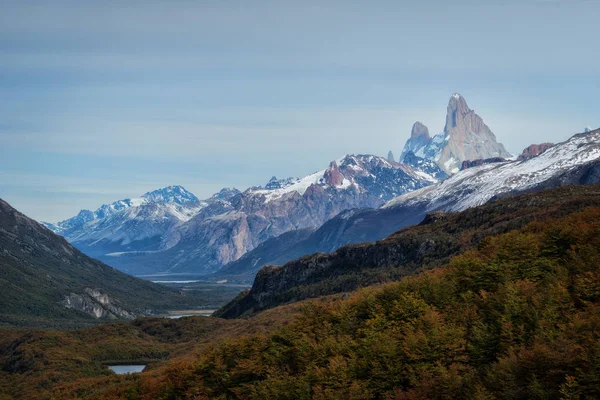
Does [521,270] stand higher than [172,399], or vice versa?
[521,270]

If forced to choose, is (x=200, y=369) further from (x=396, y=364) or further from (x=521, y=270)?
(x=521, y=270)

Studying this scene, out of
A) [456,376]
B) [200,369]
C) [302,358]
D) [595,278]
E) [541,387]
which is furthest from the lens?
[200,369]

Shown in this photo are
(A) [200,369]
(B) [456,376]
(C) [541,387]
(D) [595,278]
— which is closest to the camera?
(C) [541,387]

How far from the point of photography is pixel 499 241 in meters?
160

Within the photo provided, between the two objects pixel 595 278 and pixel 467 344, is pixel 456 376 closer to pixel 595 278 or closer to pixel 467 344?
pixel 467 344

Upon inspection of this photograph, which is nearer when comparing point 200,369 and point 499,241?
point 200,369

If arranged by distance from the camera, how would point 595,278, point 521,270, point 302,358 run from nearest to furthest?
point 595,278, point 302,358, point 521,270

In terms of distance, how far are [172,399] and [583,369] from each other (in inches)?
3126

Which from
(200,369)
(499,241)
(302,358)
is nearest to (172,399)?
(200,369)

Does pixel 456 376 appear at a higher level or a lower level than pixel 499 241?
lower

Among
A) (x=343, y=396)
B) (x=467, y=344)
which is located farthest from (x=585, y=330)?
(x=343, y=396)

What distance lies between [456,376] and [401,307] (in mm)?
33840

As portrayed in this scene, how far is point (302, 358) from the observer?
4995 inches

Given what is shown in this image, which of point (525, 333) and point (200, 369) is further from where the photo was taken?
point (200, 369)
